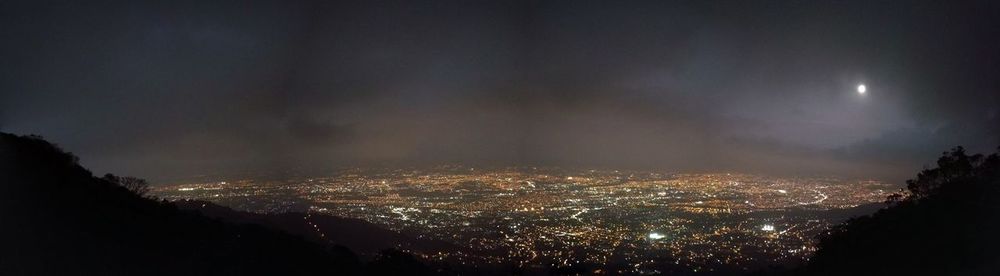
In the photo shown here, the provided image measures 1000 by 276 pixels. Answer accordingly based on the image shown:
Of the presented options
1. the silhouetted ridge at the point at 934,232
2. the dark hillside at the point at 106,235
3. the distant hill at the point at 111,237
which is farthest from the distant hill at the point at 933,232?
the dark hillside at the point at 106,235

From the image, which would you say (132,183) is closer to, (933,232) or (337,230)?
(337,230)

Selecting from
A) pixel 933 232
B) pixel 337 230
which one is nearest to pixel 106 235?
pixel 933 232

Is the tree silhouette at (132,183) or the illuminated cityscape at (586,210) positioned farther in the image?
the illuminated cityscape at (586,210)

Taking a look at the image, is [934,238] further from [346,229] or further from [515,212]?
[515,212]

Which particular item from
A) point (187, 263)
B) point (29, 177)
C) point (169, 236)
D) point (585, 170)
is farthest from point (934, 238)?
point (585, 170)

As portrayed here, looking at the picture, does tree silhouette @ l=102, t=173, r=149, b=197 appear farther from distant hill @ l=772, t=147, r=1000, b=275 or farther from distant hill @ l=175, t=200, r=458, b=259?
distant hill @ l=772, t=147, r=1000, b=275

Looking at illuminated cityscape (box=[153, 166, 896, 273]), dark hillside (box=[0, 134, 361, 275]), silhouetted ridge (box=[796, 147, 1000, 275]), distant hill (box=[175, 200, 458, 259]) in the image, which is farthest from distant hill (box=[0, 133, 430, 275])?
distant hill (box=[175, 200, 458, 259])

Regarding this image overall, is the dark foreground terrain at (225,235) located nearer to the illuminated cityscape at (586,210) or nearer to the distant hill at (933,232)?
the distant hill at (933,232)
